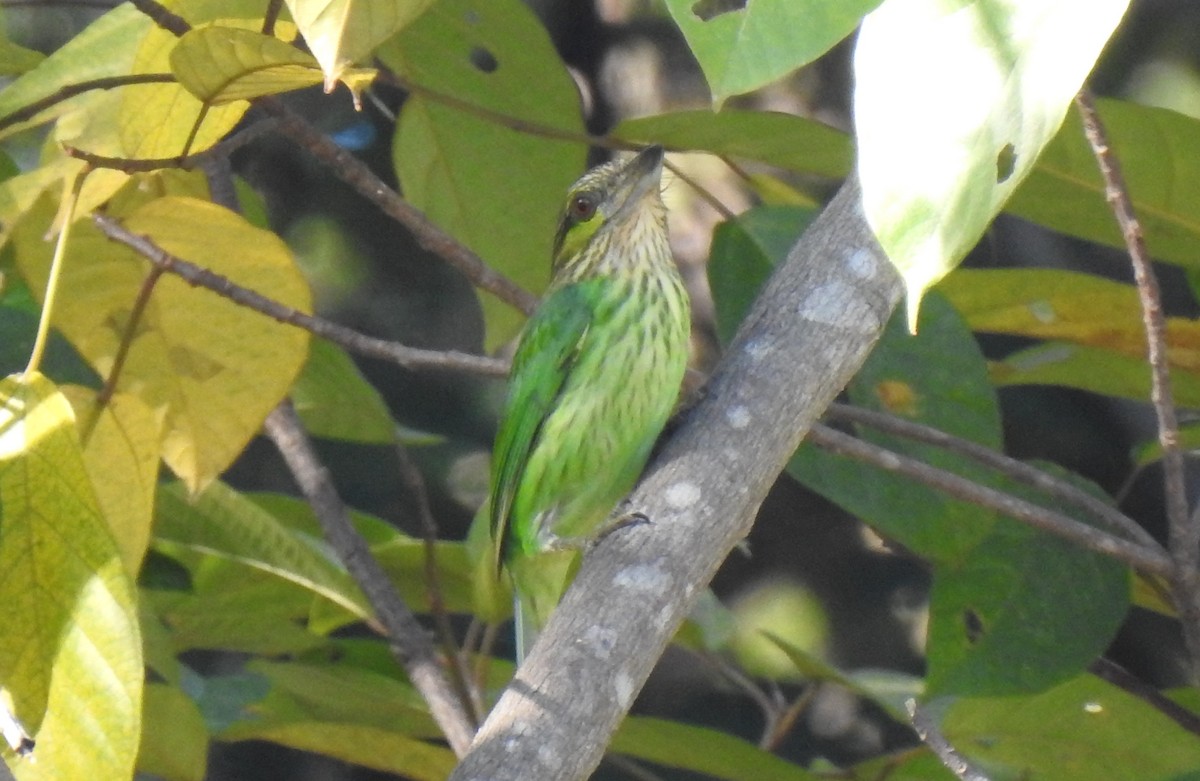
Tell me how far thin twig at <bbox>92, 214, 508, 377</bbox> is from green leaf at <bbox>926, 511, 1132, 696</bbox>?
0.85m

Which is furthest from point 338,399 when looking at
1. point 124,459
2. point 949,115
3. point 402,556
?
point 949,115

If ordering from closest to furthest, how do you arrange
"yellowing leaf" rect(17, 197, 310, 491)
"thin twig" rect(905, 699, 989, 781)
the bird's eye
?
"thin twig" rect(905, 699, 989, 781) → "yellowing leaf" rect(17, 197, 310, 491) → the bird's eye

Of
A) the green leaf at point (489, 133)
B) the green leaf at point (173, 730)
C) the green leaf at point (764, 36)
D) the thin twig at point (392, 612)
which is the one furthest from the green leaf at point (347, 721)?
the green leaf at point (764, 36)

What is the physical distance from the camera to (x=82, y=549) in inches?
60.7

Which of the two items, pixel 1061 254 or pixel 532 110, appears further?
pixel 1061 254

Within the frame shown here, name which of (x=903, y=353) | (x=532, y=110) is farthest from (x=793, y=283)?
(x=532, y=110)

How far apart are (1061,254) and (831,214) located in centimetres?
253

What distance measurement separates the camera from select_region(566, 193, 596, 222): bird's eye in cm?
280

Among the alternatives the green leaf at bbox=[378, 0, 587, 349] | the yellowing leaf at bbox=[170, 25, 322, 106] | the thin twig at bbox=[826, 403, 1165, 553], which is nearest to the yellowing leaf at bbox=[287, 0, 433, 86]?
the yellowing leaf at bbox=[170, 25, 322, 106]

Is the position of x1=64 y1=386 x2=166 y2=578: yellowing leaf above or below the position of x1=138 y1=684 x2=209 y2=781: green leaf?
above

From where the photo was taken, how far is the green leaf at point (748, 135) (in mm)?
2213

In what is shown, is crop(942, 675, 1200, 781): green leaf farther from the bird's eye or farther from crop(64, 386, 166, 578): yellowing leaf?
crop(64, 386, 166, 578): yellowing leaf

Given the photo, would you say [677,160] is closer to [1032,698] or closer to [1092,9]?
[1032,698]

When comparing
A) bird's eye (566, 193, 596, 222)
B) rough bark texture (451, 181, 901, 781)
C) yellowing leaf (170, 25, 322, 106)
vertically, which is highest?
yellowing leaf (170, 25, 322, 106)
